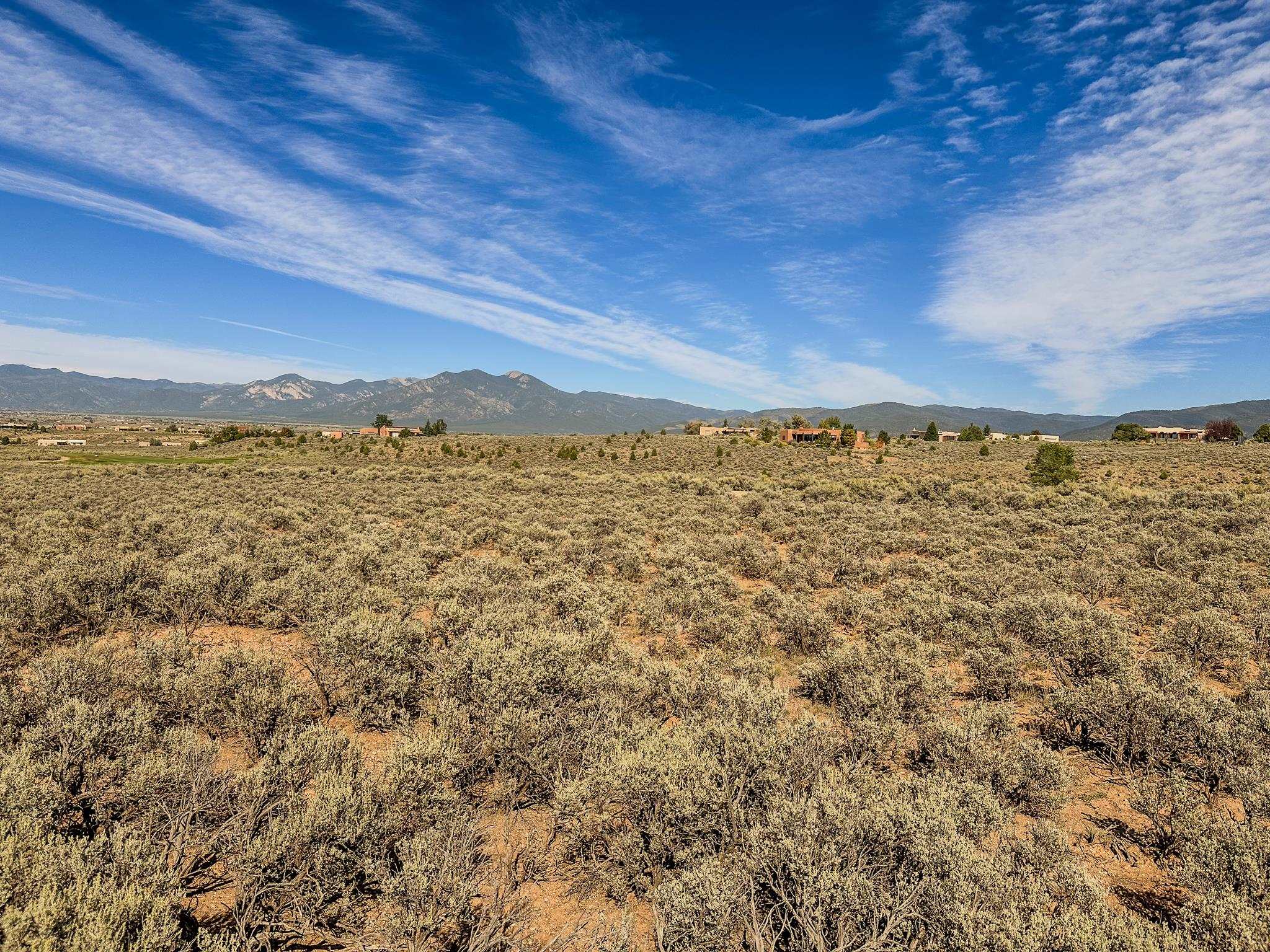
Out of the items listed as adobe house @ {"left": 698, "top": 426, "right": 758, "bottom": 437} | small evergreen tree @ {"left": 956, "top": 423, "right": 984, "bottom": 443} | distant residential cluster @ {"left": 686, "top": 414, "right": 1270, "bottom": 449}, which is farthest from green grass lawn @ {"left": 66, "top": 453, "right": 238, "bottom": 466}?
small evergreen tree @ {"left": 956, "top": 423, "right": 984, "bottom": 443}

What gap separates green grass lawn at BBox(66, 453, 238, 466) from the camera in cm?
4881

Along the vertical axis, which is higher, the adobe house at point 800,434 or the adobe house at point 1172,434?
the adobe house at point 1172,434

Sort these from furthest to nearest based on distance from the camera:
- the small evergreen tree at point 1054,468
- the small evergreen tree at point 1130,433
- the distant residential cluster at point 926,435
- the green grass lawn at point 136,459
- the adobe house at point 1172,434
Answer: the adobe house at point 1172,434 → the small evergreen tree at point 1130,433 → the distant residential cluster at point 926,435 → the green grass lawn at point 136,459 → the small evergreen tree at point 1054,468

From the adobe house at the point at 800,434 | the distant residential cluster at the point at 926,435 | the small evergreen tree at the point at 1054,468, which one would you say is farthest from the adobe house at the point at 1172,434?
the small evergreen tree at the point at 1054,468

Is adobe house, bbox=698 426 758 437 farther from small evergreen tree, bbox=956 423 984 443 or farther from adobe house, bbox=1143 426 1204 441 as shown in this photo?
adobe house, bbox=1143 426 1204 441

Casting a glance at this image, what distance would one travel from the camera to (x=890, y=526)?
73.7ft

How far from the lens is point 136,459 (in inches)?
2084

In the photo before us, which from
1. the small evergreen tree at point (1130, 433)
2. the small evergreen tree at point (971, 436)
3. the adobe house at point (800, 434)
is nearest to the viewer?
the small evergreen tree at point (1130, 433)

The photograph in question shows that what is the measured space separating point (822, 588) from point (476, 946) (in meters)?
13.3

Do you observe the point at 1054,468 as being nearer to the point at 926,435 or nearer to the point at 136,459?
the point at 926,435

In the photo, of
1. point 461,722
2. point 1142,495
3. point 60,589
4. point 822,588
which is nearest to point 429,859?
point 461,722

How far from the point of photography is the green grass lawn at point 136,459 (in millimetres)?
48812

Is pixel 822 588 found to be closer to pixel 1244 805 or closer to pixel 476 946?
pixel 1244 805

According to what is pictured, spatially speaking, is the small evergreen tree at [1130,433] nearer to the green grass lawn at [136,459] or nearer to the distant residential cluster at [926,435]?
the distant residential cluster at [926,435]
